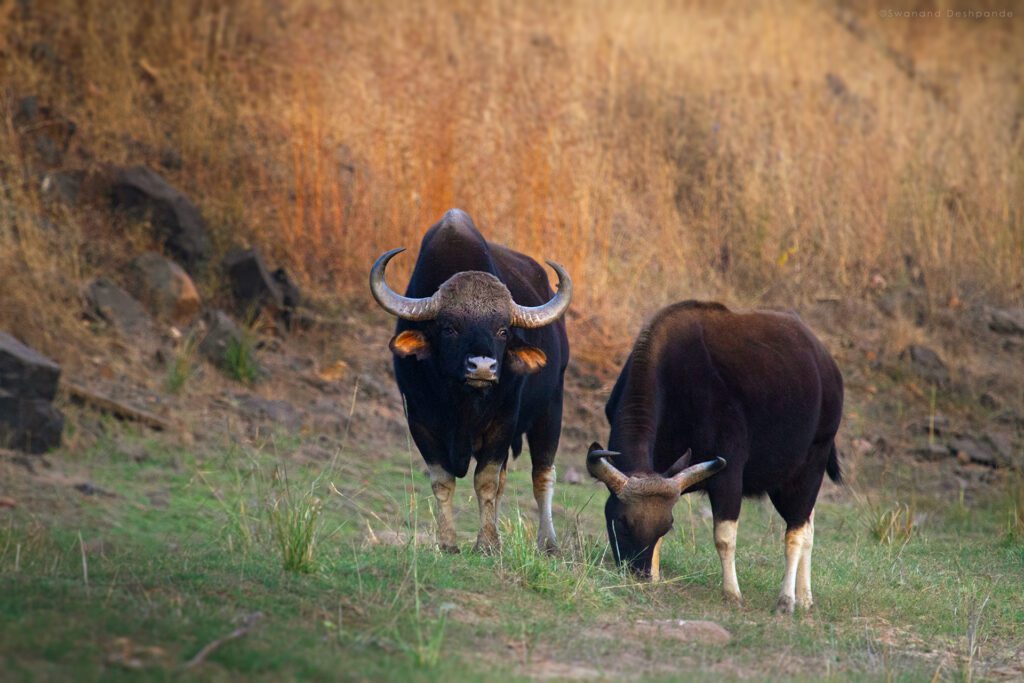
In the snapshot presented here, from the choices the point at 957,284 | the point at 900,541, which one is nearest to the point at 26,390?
the point at 900,541

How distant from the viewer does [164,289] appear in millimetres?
12672

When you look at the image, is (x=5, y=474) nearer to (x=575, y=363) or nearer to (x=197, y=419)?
(x=197, y=419)

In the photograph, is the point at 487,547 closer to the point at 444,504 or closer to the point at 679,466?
the point at 444,504

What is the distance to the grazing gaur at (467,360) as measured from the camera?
7.59 metres

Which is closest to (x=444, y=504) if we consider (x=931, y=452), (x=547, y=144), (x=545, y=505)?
(x=545, y=505)

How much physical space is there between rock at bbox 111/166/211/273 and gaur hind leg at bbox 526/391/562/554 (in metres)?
5.68

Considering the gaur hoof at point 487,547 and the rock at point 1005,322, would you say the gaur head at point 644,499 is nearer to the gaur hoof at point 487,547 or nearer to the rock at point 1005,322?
the gaur hoof at point 487,547

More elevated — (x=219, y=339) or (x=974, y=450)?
(x=219, y=339)

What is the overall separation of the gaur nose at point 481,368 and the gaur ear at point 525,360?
50 centimetres

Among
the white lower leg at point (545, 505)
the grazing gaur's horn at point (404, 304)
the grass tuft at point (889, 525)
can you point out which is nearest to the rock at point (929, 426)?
the grass tuft at point (889, 525)

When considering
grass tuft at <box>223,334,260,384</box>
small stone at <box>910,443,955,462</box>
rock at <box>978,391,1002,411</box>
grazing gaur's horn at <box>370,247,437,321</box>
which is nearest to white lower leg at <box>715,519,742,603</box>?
grazing gaur's horn at <box>370,247,437,321</box>

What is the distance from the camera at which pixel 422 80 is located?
54.2 ft

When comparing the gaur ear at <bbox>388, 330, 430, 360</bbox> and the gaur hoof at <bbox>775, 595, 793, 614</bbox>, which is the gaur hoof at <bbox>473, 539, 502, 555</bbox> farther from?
the gaur hoof at <bbox>775, 595, 793, 614</bbox>

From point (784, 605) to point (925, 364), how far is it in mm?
7941
